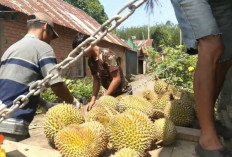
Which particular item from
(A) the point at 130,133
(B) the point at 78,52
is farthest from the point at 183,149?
(B) the point at 78,52

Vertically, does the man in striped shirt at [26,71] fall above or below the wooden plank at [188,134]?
above

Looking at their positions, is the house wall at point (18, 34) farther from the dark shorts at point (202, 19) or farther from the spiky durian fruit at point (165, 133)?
the dark shorts at point (202, 19)

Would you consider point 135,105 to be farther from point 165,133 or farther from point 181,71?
point 181,71

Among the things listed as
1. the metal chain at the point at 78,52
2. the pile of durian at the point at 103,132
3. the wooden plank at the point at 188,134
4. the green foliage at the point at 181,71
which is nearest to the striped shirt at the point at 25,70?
the pile of durian at the point at 103,132

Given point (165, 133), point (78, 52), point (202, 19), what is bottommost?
point (165, 133)

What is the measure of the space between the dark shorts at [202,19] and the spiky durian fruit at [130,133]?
22.1 inches

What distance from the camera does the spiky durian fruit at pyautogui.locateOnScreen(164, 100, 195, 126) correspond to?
2.16 metres

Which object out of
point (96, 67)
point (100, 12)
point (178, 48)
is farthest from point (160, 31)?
point (96, 67)

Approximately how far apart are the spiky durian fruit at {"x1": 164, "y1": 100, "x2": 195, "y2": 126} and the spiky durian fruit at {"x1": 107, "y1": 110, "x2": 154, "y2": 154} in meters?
0.45

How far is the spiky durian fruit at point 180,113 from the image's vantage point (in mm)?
2162

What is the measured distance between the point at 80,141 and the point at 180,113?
3.01ft

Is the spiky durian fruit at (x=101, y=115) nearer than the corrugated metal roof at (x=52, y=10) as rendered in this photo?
Yes

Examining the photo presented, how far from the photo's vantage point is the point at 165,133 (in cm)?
180

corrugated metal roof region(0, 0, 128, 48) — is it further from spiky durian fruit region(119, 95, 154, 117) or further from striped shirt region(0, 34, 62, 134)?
spiky durian fruit region(119, 95, 154, 117)
